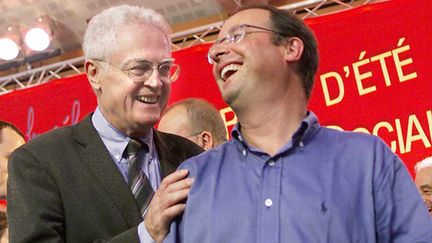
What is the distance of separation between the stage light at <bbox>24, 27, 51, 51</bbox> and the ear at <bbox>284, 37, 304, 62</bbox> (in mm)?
4134

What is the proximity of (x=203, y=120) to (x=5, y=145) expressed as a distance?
2.82ft

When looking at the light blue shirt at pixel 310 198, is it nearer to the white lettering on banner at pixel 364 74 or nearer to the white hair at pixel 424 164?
the white hair at pixel 424 164

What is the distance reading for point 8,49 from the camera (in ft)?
17.5

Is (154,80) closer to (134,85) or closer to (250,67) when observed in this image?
(134,85)

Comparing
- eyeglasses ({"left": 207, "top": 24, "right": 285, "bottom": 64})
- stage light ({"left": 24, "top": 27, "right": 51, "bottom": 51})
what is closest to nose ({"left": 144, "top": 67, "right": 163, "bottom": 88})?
eyeglasses ({"left": 207, "top": 24, "right": 285, "bottom": 64})

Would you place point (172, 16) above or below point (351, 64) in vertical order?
above

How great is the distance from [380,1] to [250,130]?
9.13ft

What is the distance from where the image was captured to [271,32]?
1.42 metres

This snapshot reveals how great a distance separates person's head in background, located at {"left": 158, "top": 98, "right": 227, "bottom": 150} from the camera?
2.56 m

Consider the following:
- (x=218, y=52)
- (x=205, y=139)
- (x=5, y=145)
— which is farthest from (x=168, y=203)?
(x=5, y=145)

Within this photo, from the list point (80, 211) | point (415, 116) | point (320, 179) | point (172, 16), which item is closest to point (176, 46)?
point (172, 16)

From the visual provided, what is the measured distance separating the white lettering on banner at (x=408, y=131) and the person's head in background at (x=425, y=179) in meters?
0.21

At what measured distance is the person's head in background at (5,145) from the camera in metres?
2.96

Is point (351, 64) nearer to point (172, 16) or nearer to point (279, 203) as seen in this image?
point (172, 16)
